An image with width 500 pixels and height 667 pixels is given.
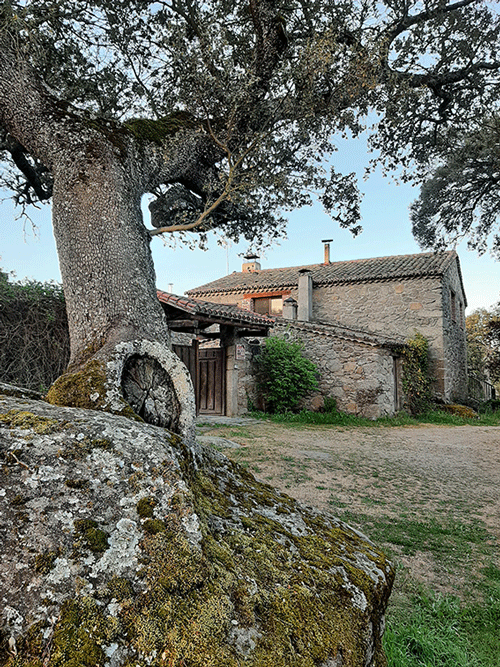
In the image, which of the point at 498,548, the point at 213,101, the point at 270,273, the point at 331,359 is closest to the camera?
the point at 498,548

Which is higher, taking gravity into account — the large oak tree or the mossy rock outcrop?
the large oak tree

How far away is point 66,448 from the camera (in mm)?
1155

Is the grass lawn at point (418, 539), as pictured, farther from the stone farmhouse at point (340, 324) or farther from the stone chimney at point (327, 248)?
the stone chimney at point (327, 248)

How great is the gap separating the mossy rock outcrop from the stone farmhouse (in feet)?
32.7

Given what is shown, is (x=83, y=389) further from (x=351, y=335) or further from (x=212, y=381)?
(x=351, y=335)

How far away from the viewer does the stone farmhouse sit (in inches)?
540

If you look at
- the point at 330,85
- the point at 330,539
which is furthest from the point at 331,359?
the point at 330,539

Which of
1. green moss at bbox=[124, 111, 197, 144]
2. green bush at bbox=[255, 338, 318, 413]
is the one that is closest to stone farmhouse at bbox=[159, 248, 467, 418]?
green bush at bbox=[255, 338, 318, 413]

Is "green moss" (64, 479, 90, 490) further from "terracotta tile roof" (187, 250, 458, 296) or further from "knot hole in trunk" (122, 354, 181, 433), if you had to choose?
"terracotta tile roof" (187, 250, 458, 296)

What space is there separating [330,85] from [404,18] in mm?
1600

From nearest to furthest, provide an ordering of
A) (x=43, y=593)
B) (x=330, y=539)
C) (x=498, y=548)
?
(x=43, y=593) → (x=330, y=539) → (x=498, y=548)

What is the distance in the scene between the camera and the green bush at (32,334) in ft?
22.8

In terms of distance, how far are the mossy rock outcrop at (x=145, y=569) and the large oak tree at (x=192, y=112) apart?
917 millimetres

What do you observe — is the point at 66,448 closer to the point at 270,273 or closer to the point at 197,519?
the point at 197,519
